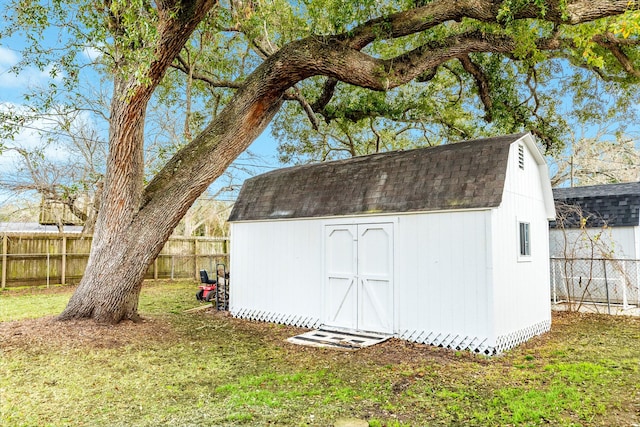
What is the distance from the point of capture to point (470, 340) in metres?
6.33

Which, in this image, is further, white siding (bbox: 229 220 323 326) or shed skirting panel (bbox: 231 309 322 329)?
white siding (bbox: 229 220 323 326)

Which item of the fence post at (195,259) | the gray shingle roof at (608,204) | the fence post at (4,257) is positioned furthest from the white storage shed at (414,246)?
the fence post at (4,257)

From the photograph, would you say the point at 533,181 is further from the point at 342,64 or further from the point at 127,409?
the point at 127,409

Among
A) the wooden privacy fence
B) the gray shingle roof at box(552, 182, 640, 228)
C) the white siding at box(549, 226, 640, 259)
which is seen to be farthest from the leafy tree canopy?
the wooden privacy fence

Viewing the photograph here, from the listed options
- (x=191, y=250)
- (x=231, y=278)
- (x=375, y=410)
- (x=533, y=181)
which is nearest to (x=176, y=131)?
(x=191, y=250)

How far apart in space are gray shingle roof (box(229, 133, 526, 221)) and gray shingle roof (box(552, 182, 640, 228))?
606 cm

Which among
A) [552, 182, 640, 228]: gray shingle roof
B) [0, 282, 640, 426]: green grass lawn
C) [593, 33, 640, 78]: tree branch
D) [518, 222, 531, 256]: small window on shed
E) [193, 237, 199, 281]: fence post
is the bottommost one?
[0, 282, 640, 426]: green grass lawn

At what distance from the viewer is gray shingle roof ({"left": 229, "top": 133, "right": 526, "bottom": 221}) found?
663 cm

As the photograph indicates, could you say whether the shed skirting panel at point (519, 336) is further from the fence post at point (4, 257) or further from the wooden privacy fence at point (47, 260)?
the fence post at point (4, 257)

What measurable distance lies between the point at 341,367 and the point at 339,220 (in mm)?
3070

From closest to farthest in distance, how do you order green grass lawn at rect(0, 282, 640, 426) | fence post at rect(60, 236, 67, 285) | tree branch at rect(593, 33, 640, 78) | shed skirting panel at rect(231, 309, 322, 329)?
green grass lawn at rect(0, 282, 640, 426)
tree branch at rect(593, 33, 640, 78)
shed skirting panel at rect(231, 309, 322, 329)
fence post at rect(60, 236, 67, 285)

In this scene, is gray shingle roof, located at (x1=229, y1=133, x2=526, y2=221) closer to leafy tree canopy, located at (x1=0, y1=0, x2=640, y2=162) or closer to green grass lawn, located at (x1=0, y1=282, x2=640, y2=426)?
leafy tree canopy, located at (x1=0, y1=0, x2=640, y2=162)

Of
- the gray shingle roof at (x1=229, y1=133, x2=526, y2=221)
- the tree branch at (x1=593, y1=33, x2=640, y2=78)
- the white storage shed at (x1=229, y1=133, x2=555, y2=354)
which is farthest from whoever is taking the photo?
the tree branch at (x1=593, y1=33, x2=640, y2=78)

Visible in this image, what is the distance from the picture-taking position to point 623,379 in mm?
5082
